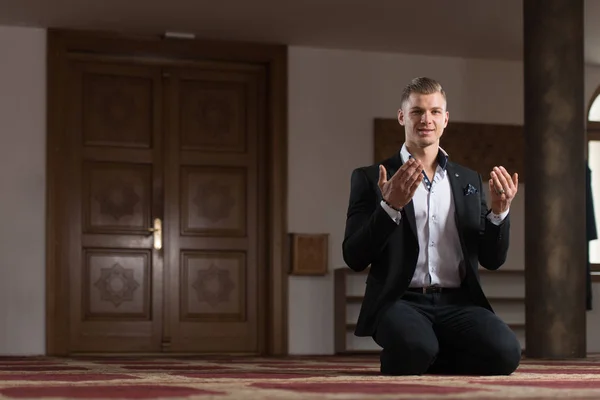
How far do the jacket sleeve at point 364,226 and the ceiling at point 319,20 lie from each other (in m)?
3.96

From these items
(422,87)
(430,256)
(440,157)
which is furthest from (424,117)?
(430,256)

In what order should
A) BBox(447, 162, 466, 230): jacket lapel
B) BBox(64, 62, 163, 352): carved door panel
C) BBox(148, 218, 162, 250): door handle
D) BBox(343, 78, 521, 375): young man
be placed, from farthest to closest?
BBox(148, 218, 162, 250): door handle, BBox(64, 62, 163, 352): carved door panel, BBox(447, 162, 466, 230): jacket lapel, BBox(343, 78, 521, 375): young man

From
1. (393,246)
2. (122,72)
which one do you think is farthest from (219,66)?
(393,246)

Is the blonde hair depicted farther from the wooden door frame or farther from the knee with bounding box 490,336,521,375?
the wooden door frame

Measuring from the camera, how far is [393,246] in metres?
3.62

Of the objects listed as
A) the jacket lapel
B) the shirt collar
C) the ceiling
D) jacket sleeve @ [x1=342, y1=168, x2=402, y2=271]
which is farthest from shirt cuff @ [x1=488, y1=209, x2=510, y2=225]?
the ceiling

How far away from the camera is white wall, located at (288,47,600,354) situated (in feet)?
28.4

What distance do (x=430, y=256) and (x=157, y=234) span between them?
197 inches

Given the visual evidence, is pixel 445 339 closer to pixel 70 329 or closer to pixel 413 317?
pixel 413 317

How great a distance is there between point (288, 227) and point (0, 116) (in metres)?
2.38

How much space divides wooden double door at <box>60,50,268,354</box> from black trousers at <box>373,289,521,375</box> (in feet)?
16.1

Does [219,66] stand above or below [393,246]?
above

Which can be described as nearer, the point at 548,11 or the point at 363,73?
the point at 548,11

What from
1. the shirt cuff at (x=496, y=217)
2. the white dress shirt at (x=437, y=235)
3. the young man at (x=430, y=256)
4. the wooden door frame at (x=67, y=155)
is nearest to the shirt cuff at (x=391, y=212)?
the young man at (x=430, y=256)
